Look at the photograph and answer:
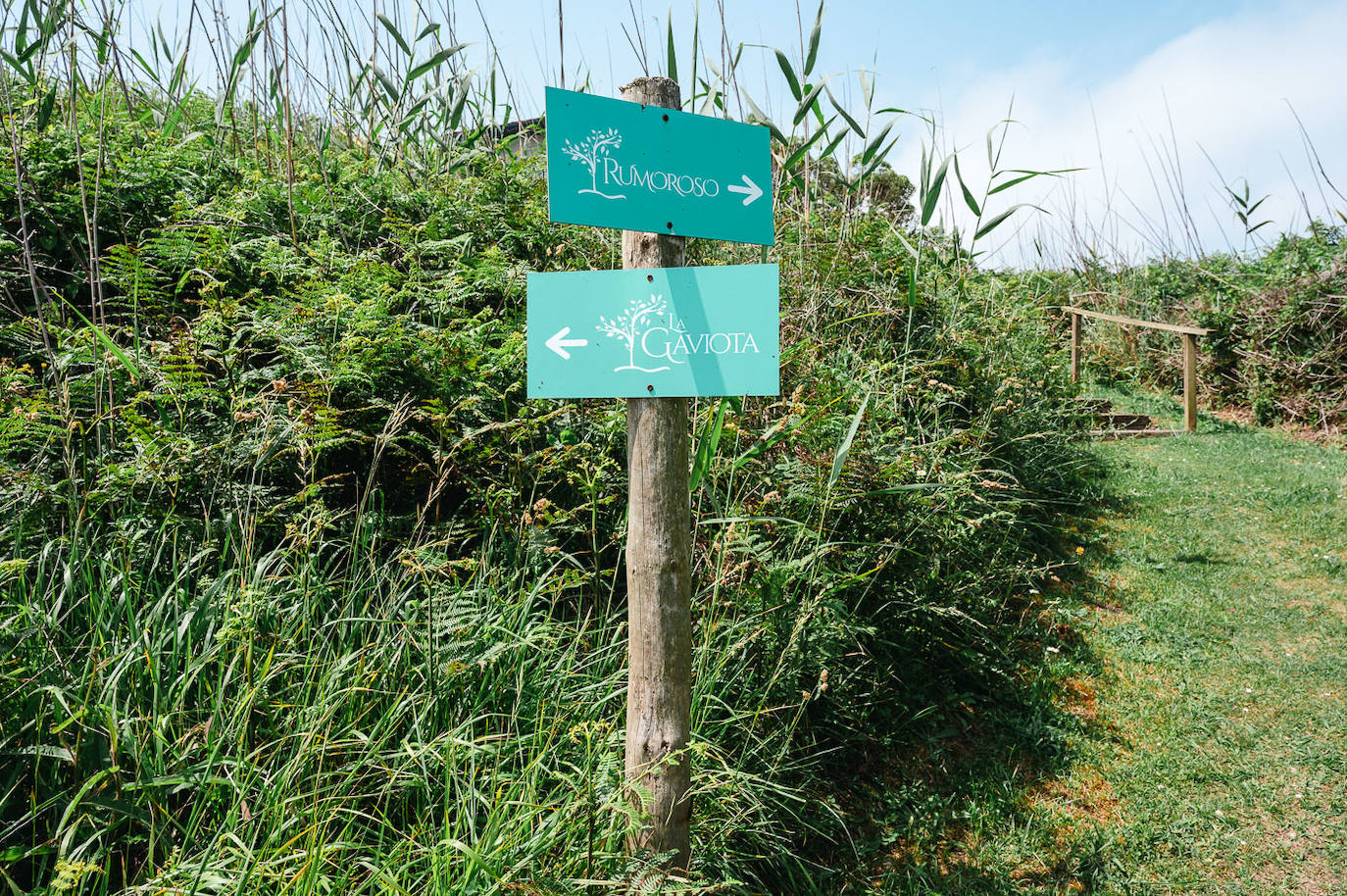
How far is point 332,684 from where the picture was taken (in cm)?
197

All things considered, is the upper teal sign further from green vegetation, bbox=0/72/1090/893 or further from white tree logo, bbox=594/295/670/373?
green vegetation, bbox=0/72/1090/893

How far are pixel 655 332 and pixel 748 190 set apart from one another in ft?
1.51

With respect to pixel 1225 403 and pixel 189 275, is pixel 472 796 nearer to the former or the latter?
pixel 189 275

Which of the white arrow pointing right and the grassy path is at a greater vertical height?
the white arrow pointing right

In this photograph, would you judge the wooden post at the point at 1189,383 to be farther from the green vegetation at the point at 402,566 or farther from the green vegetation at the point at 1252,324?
the green vegetation at the point at 402,566

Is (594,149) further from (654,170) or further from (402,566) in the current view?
(402,566)

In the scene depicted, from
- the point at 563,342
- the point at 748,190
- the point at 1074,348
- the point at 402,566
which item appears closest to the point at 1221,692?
the point at 748,190

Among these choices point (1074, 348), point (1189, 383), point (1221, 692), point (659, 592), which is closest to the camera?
point (659, 592)

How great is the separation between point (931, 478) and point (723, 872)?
6.46 ft

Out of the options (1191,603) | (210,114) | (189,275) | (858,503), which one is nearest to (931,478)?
(858,503)

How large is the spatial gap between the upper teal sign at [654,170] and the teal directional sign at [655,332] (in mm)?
146

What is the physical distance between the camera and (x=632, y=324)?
188cm

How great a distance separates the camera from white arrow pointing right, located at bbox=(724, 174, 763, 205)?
1969 mm

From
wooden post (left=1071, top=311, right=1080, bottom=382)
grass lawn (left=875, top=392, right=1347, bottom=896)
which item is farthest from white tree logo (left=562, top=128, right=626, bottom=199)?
wooden post (left=1071, top=311, right=1080, bottom=382)
